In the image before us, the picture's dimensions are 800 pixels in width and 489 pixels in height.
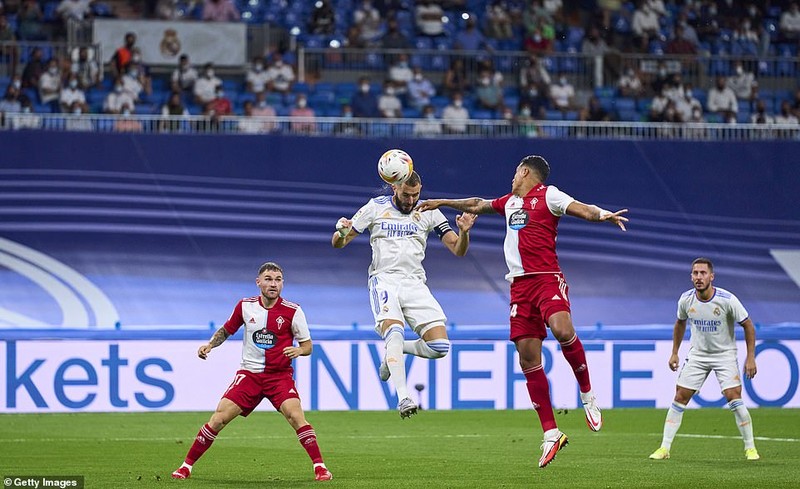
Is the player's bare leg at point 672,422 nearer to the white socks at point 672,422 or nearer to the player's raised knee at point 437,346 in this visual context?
the white socks at point 672,422

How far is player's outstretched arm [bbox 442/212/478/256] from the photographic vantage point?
34.4ft

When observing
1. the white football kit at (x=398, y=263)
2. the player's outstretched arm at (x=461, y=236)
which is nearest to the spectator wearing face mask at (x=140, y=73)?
the white football kit at (x=398, y=263)

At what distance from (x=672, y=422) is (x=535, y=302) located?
8.36ft

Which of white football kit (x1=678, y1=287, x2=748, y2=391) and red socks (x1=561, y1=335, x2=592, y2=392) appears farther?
white football kit (x1=678, y1=287, x2=748, y2=391)

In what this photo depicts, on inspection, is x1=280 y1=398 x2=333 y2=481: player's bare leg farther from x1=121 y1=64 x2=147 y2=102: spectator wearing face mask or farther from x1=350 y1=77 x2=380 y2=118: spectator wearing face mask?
x1=121 y1=64 x2=147 y2=102: spectator wearing face mask

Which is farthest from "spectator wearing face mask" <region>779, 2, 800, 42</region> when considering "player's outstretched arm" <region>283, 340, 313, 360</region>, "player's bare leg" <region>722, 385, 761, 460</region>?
"player's outstretched arm" <region>283, 340, 313, 360</region>

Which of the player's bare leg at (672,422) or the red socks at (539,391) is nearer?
the red socks at (539,391)

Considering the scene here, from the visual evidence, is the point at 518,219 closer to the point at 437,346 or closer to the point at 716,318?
the point at 437,346

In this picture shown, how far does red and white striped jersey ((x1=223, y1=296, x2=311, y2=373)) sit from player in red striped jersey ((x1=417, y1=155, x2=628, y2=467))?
1460mm

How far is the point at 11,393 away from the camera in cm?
1662

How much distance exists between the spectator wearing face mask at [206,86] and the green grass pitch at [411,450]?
545 cm

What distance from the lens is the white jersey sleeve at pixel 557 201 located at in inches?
394

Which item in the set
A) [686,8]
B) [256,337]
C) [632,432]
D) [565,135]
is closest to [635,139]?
[565,135]

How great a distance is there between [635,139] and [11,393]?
10003 mm
